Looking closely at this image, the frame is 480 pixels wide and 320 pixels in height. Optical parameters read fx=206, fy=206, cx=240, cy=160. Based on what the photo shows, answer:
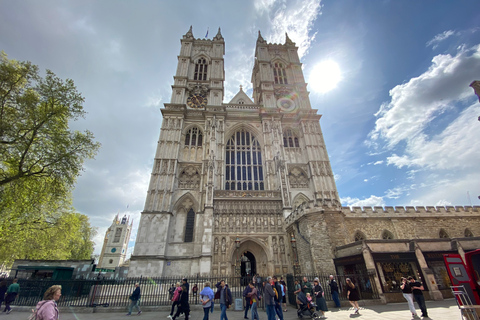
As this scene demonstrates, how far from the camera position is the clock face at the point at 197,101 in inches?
1120

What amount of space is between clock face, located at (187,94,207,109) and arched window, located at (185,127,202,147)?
157 inches

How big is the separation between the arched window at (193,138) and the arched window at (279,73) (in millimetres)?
15516

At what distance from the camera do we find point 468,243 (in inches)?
458

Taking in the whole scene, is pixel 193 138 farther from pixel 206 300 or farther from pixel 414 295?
pixel 414 295

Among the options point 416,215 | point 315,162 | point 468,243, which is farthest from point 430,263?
point 315,162

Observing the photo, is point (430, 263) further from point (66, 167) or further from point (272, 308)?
point (66, 167)

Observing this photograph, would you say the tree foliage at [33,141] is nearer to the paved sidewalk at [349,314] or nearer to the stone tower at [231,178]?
the paved sidewalk at [349,314]

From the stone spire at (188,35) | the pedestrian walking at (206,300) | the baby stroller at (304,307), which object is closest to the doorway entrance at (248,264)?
the baby stroller at (304,307)

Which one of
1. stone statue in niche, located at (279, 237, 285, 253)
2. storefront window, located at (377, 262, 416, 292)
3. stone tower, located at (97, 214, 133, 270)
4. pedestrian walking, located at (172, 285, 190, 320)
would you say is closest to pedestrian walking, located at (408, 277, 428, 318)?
storefront window, located at (377, 262, 416, 292)

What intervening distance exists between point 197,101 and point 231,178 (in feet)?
40.7

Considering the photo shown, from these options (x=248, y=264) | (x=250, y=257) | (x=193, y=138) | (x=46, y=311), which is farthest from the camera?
(x=193, y=138)

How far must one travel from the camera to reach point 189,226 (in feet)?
68.1

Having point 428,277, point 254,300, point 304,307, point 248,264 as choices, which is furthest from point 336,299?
point 248,264

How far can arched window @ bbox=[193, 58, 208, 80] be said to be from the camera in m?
31.6
